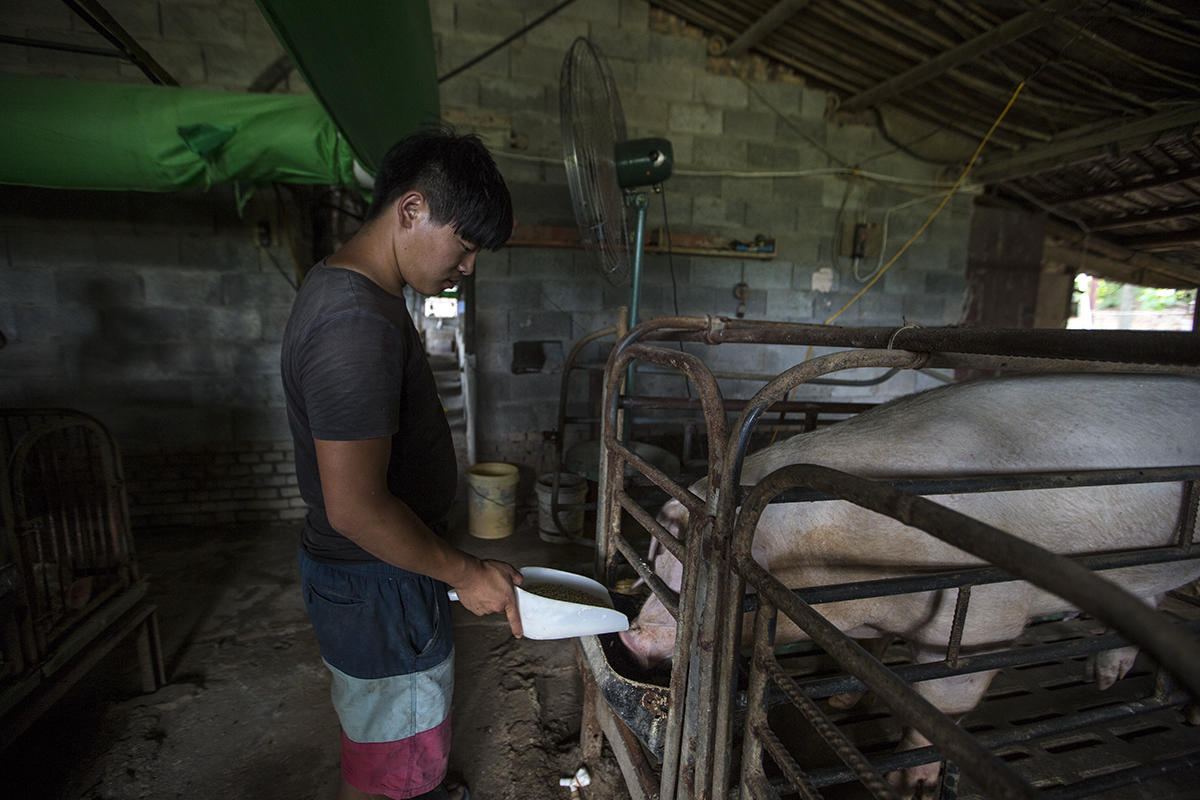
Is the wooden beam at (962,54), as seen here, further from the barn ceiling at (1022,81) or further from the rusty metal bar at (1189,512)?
the rusty metal bar at (1189,512)

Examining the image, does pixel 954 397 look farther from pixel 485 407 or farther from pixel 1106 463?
pixel 485 407

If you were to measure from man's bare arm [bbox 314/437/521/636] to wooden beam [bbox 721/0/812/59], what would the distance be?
14.3 feet

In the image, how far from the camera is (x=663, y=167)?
2.62 metres

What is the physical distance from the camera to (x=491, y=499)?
12.6 ft

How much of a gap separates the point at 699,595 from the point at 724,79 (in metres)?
4.81

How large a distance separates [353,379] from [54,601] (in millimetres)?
1979

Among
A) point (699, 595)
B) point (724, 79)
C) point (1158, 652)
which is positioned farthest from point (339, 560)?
point (724, 79)

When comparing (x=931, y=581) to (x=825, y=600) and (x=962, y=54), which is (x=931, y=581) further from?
(x=962, y=54)

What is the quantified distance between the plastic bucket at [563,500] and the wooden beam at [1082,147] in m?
4.73

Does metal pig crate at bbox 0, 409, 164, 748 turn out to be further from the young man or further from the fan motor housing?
the fan motor housing

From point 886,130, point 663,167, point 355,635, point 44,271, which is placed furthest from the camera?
point 886,130

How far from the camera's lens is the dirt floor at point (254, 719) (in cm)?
193

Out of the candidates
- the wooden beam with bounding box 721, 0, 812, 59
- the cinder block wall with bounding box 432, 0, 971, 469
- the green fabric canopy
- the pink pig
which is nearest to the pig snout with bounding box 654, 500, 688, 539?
the pink pig

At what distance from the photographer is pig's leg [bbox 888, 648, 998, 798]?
160 cm
